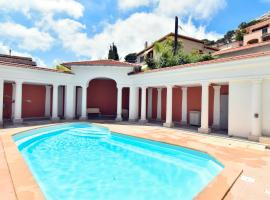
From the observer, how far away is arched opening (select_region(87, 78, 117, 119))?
878 inches

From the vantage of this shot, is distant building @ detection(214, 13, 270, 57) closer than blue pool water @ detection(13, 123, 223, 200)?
No

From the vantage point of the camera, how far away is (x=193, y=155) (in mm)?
8727

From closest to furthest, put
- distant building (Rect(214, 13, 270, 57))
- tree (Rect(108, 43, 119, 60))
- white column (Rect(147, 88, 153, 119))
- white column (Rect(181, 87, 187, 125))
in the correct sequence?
white column (Rect(181, 87, 187, 125)) → distant building (Rect(214, 13, 270, 57)) → white column (Rect(147, 88, 153, 119)) → tree (Rect(108, 43, 119, 60))

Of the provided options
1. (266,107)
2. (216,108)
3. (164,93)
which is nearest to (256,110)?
(266,107)

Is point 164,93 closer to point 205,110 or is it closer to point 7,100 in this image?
point 205,110

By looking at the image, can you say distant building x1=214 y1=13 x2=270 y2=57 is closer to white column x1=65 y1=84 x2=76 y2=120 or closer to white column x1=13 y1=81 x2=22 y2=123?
white column x1=65 y1=84 x2=76 y2=120

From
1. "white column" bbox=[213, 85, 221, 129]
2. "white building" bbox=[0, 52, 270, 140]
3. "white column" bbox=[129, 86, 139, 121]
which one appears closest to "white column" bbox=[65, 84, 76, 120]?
"white building" bbox=[0, 52, 270, 140]

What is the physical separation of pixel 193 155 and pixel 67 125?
10307 millimetres

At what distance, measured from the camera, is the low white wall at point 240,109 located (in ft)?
36.7

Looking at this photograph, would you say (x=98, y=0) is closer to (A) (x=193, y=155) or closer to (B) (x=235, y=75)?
(B) (x=235, y=75)

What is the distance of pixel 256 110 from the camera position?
10.4 m

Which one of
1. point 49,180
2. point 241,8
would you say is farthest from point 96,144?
point 241,8

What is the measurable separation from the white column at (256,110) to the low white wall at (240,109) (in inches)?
23.9

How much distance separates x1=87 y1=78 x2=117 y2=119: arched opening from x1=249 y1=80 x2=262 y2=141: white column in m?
14.6
